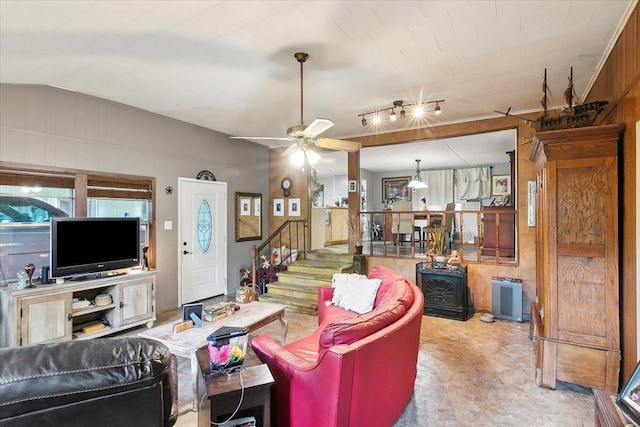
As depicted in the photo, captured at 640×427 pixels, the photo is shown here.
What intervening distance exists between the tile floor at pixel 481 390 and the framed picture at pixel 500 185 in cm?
642

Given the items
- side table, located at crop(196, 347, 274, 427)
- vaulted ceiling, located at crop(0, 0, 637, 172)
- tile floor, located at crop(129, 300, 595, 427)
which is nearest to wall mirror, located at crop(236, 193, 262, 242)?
vaulted ceiling, located at crop(0, 0, 637, 172)

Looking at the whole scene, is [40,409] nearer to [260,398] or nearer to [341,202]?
[260,398]

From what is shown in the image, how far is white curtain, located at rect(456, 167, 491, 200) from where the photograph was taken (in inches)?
381

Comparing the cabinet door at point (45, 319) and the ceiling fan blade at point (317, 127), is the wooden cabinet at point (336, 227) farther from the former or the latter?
Result: the cabinet door at point (45, 319)

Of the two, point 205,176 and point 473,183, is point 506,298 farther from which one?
point 473,183

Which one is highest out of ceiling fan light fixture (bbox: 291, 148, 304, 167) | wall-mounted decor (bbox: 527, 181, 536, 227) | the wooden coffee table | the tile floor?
ceiling fan light fixture (bbox: 291, 148, 304, 167)

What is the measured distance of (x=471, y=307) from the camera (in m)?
4.84

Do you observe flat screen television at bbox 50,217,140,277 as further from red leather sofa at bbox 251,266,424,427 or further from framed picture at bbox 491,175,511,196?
framed picture at bbox 491,175,511,196

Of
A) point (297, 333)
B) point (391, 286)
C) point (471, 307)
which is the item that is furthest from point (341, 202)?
point (391, 286)

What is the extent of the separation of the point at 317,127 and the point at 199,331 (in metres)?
2.02

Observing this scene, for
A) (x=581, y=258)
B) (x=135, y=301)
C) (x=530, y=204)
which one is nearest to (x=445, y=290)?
(x=530, y=204)

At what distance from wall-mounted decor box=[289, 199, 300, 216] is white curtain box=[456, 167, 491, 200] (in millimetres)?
5991

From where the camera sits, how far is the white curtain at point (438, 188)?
10281 millimetres

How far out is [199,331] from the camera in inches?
Result: 106
